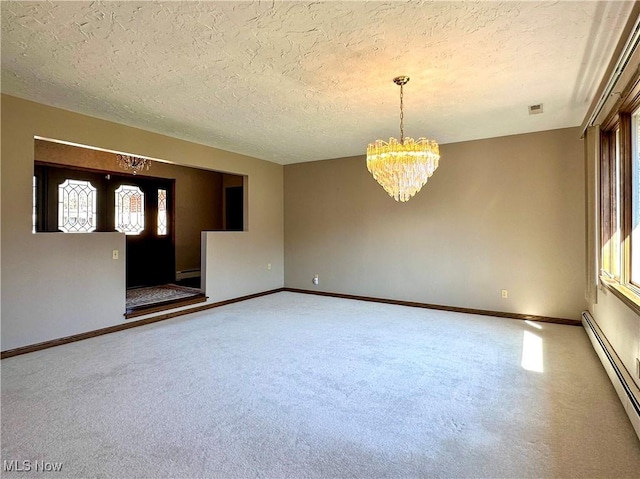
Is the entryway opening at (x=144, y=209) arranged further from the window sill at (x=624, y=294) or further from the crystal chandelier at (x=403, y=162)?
the window sill at (x=624, y=294)

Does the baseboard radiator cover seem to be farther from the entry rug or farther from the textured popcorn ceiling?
the entry rug

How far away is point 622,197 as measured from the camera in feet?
9.92

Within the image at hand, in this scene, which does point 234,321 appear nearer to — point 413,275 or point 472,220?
point 413,275

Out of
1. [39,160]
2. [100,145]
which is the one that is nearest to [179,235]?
[39,160]

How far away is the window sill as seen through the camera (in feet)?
Answer: 7.61

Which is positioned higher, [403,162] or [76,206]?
[403,162]

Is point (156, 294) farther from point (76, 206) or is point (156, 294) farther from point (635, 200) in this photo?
point (635, 200)

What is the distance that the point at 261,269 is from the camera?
21.2 feet

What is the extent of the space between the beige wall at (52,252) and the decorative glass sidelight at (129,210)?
2277 mm

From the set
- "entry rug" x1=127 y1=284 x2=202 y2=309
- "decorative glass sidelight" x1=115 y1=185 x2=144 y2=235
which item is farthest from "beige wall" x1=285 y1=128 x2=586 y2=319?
"decorative glass sidelight" x1=115 y1=185 x2=144 y2=235

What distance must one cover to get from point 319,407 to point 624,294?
237cm

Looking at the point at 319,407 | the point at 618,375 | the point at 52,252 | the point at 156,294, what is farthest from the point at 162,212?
the point at 618,375

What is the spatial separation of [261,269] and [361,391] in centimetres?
413

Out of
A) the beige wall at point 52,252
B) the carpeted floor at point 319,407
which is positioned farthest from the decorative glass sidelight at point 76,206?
the carpeted floor at point 319,407
